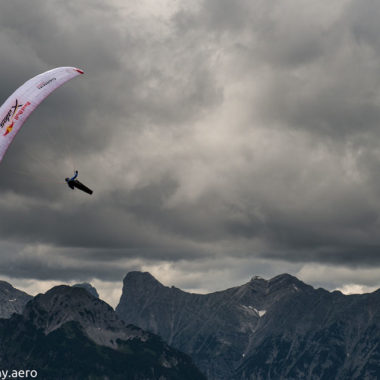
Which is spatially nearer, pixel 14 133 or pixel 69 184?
pixel 14 133

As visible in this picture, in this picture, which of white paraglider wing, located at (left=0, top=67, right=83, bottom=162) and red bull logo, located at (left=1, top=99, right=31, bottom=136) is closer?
white paraglider wing, located at (left=0, top=67, right=83, bottom=162)

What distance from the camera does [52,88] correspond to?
127 meters

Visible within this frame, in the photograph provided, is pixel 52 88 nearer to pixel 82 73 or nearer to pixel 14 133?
pixel 82 73

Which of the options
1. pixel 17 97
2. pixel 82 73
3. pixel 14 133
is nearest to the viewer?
pixel 14 133

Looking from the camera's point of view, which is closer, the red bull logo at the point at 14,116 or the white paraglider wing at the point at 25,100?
the white paraglider wing at the point at 25,100

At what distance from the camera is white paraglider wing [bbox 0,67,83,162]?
4486 inches

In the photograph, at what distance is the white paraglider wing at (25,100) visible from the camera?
114 meters

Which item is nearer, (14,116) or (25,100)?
(14,116)

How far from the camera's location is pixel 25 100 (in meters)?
121

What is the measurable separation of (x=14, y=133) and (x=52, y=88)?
15720 millimetres

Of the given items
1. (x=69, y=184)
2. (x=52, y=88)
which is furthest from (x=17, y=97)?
(x=69, y=184)

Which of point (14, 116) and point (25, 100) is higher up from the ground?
point (25, 100)

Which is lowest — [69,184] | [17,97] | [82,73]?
[69,184]

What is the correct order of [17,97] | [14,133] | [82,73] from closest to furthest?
1. [14,133]
2. [17,97]
3. [82,73]
